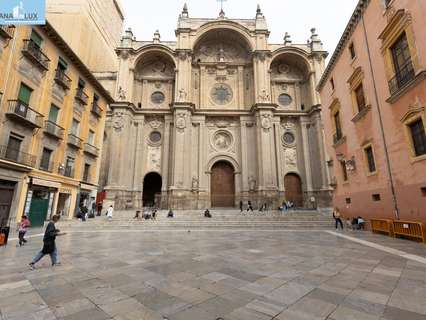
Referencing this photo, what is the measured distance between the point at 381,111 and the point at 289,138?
16.0 metres

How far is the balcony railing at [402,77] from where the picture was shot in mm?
9540

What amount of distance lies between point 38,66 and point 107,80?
15.1 m

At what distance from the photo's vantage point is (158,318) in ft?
9.76

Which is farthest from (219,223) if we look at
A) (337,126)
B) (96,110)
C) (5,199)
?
(96,110)

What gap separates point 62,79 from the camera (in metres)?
16.2

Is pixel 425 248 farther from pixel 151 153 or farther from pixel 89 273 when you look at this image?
pixel 151 153

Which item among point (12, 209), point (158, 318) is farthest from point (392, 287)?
point (12, 209)

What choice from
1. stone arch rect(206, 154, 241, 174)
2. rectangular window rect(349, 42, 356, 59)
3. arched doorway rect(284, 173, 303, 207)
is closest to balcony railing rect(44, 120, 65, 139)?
stone arch rect(206, 154, 241, 174)

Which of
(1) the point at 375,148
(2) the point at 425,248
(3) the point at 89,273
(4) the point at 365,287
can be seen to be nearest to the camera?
(4) the point at 365,287

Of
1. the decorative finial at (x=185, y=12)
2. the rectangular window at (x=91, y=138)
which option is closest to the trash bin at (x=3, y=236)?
the rectangular window at (x=91, y=138)

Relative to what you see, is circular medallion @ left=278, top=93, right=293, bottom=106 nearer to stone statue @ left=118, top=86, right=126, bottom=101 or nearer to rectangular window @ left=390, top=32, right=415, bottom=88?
rectangular window @ left=390, top=32, right=415, bottom=88

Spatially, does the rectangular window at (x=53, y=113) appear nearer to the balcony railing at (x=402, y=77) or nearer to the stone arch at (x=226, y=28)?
the stone arch at (x=226, y=28)

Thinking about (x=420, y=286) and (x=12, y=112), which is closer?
(x=420, y=286)

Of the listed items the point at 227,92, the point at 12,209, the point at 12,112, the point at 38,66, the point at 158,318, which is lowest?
the point at 158,318
